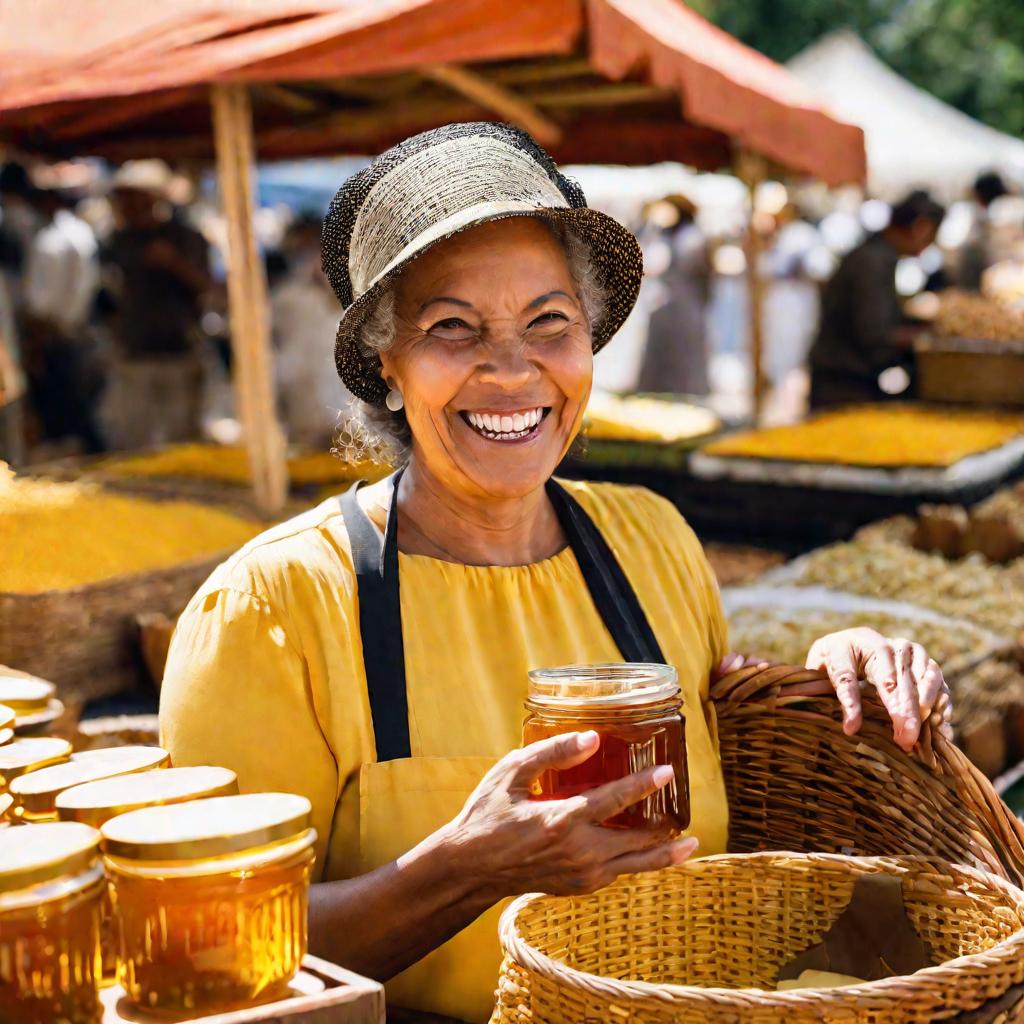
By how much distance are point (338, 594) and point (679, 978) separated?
660 mm

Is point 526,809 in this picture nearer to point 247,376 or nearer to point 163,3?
point 247,376

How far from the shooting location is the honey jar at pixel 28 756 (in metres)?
1.25

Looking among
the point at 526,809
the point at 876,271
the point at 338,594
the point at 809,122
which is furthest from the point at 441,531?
the point at 876,271

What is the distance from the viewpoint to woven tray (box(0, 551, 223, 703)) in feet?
9.70

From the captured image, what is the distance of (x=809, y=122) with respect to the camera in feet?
17.9

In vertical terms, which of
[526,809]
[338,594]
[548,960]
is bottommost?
[548,960]

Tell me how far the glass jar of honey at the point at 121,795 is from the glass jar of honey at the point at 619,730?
1.11ft

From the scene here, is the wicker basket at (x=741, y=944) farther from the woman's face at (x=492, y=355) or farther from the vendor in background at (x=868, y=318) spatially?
the vendor in background at (x=868, y=318)

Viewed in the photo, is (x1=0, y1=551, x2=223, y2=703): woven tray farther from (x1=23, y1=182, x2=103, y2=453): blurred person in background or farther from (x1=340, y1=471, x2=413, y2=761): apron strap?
(x1=23, y1=182, x2=103, y2=453): blurred person in background

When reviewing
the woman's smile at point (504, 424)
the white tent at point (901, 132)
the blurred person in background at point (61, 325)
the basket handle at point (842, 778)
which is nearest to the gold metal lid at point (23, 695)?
the woman's smile at point (504, 424)

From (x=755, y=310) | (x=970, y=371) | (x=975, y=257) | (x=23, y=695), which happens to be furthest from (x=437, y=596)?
(x=975, y=257)

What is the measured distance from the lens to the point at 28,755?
4.22 feet

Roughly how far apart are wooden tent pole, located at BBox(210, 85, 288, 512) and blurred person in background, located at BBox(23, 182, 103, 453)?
4120 millimetres

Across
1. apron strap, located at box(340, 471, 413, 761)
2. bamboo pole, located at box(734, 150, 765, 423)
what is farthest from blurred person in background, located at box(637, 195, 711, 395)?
apron strap, located at box(340, 471, 413, 761)
